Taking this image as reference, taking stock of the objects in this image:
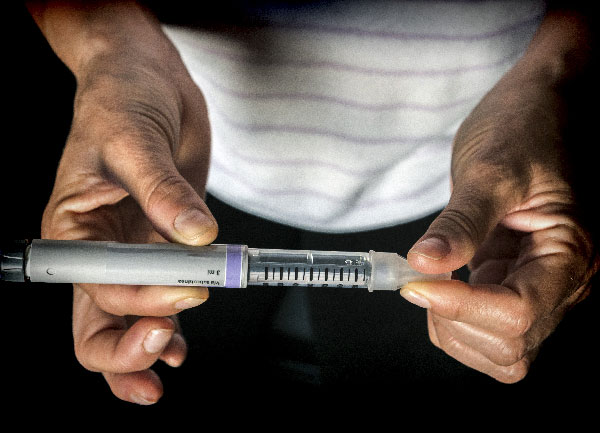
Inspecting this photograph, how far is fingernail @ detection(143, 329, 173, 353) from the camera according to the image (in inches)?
29.9

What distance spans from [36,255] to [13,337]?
3.20 ft

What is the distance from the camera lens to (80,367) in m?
1.52

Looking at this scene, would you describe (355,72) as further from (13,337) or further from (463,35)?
(13,337)

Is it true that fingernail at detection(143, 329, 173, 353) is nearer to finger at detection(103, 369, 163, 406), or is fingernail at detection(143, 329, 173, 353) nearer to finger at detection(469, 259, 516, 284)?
finger at detection(103, 369, 163, 406)

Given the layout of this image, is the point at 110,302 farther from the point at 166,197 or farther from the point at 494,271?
the point at 494,271

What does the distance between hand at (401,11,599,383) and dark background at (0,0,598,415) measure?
50 centimetres

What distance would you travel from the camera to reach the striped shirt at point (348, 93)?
860mm

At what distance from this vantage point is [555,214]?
801 millimetres

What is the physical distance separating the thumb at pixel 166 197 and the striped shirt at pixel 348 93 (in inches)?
10.9

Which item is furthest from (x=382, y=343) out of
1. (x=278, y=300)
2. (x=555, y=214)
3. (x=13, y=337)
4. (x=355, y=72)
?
(x=13, y=337)

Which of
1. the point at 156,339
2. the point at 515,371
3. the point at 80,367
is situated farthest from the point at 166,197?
the point at 80,367

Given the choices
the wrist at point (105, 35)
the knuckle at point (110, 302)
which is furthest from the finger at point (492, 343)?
the wrist at point (105, 35)

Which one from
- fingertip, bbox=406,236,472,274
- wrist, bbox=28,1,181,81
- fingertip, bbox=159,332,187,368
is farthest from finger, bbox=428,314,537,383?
wrist, bbox=28,1,181,81

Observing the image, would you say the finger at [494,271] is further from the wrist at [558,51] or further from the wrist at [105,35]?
the wrist at [105,35]
